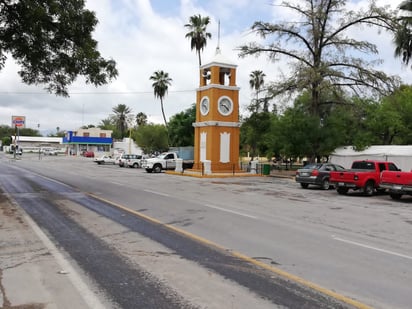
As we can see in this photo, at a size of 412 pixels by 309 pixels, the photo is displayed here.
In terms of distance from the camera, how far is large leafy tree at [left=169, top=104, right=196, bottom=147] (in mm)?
58281

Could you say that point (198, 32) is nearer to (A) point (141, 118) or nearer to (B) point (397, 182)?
(B) point (397, 182)

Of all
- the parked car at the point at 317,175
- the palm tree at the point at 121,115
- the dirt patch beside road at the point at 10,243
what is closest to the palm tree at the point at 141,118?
the palm tree at the point at 121,115

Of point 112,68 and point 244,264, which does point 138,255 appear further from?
point 112,68

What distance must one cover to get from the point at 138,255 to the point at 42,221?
170 inches

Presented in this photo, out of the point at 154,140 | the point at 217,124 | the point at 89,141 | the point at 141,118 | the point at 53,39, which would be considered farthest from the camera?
the point at 141,118

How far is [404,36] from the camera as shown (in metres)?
31.8

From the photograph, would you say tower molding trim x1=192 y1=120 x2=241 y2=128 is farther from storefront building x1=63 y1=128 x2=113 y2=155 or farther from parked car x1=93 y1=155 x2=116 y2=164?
storefront building x1=63 y1=128 x2=113 y2=155

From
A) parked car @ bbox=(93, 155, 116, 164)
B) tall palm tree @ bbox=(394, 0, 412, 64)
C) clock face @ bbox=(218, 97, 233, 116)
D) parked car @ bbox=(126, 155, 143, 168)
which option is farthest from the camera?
parked car @ bbox=(93, 155, 116, 164)

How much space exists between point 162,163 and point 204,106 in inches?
252

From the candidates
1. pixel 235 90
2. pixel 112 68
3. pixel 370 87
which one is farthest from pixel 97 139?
pixel 112 68

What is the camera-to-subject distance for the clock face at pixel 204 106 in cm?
3659

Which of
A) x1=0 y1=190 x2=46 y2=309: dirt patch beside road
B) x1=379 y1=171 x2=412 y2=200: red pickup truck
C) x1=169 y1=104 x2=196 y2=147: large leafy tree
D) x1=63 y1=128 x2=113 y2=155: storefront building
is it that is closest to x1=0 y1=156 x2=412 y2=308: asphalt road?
x1=0 y1=190 x2=46 y2=309: dirt patch beside road

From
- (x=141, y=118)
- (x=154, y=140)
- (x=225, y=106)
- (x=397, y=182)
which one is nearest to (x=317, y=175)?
(x=397, y=182)

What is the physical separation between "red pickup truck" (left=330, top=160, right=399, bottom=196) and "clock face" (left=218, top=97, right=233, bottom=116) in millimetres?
16807
